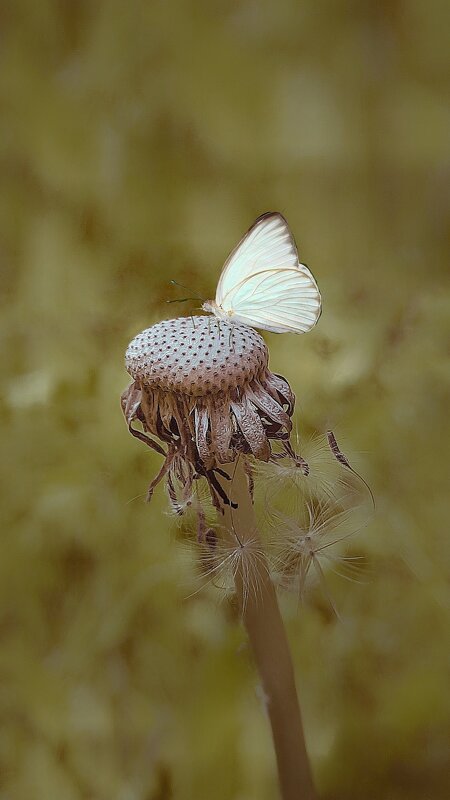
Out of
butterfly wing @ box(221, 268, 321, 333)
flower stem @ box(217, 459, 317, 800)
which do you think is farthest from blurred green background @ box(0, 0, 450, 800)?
butterfly wing @ box(221, 268, 321, 333)

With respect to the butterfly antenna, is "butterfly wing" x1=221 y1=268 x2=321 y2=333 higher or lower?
higher

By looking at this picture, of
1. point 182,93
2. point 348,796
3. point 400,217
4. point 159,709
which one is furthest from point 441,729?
point 182,93

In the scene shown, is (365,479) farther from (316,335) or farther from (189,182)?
(189,182)

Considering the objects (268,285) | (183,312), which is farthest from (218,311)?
(183,312)

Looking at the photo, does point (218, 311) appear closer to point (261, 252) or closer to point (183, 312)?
point (261, 252)

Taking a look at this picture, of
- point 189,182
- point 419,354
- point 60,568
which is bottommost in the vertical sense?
point 60,568

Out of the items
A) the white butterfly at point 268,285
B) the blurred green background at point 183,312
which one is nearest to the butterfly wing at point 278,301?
the white butterfly at point 268,285

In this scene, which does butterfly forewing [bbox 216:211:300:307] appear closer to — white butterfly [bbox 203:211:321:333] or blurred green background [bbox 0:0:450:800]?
white butterfly [bbox 203:211:321:333]
